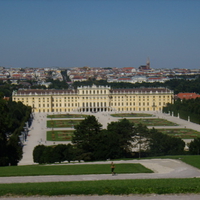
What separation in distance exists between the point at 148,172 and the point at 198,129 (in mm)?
38188

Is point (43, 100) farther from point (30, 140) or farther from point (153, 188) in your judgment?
point (153, 188)

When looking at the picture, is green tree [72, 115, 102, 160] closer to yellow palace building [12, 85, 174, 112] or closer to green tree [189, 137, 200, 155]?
green tree [189, 137, 200, 155]

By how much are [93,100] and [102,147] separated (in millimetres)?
63924

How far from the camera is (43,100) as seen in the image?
92.1 m

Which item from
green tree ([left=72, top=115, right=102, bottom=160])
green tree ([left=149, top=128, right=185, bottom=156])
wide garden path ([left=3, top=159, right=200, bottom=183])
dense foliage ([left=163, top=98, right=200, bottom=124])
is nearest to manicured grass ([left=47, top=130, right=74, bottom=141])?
green tree ([left=72, top=115, right=102, bottom=160])

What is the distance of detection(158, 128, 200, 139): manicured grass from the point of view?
49572 millimetres

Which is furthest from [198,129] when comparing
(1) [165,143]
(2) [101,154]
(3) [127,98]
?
(3) [127,98]

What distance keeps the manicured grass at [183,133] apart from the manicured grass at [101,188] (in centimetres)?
3360

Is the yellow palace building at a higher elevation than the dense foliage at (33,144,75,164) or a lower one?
higher

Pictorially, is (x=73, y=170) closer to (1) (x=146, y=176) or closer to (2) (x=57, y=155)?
(1) (x=146, y=176)

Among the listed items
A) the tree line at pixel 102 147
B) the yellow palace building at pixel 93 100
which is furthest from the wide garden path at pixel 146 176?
the yellow palace building at pixel 93 100

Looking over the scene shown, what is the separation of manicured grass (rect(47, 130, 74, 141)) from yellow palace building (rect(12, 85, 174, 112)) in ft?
118

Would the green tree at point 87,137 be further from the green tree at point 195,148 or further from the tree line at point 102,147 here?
the green tree at point 195,148

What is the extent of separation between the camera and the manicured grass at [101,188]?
48.8 ft
